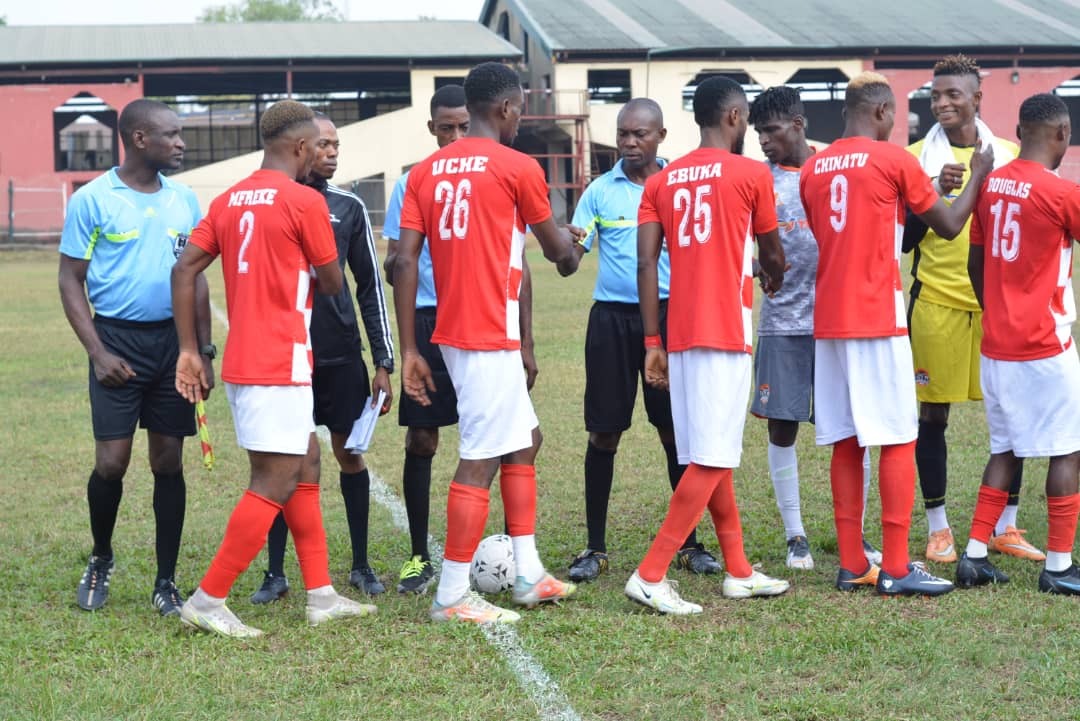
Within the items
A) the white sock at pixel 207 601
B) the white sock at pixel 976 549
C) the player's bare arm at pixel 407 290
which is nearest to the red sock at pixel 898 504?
the white sock at pixel 976 549

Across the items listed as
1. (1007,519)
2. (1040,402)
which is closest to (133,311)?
(1040,402)

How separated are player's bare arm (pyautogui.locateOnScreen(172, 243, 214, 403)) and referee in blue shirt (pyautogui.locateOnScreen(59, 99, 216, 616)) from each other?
1.04 ft

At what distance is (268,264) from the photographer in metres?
5.34

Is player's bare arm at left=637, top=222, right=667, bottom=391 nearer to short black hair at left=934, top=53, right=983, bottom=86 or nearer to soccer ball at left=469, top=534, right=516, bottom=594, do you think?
soccer ball at left=469, top=534, right=516, bottom=594

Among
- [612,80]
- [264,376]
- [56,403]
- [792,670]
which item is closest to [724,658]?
[792,670]

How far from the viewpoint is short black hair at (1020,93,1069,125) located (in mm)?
6000

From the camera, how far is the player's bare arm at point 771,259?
5781 mm

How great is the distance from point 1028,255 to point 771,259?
126 cm

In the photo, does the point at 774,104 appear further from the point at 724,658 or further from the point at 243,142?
the point at 243,142

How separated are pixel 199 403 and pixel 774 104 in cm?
335

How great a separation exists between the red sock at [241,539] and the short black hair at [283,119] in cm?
163

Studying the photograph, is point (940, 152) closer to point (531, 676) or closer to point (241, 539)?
point (531, 676)

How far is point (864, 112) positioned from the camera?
19.3 feet

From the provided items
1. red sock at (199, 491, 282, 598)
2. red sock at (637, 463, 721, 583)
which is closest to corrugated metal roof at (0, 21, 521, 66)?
red sock at (637, 463, 721, 583)
